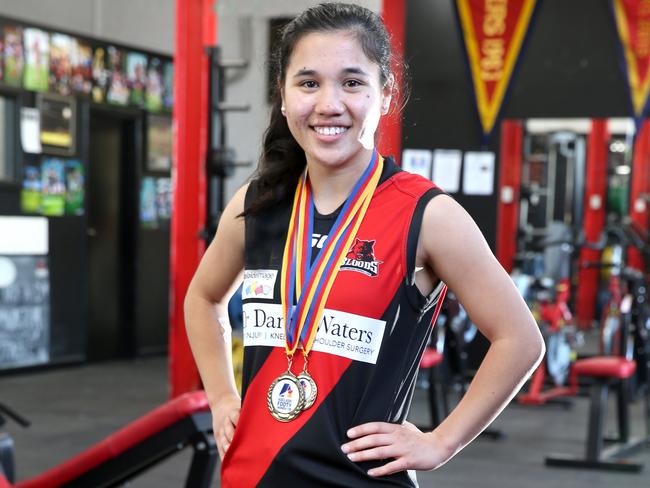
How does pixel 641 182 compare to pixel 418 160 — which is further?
pixel 641 182

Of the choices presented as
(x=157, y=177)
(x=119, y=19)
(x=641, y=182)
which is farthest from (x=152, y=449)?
(x=641, y=182)

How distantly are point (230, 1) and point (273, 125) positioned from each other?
Answer: 5.16 m

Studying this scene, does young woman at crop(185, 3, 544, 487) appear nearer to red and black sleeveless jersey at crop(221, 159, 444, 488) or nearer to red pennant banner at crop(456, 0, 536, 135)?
red and black sleeveless jersey at crop(221, 159, 444, 488)

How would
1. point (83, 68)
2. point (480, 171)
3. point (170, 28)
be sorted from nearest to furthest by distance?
1. point (480, 171)
2. point (83, 68)
3. point (170, 28)

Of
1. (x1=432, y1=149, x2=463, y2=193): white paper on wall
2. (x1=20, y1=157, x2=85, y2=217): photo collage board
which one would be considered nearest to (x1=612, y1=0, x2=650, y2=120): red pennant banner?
(x1=432, y1=149, x2=463, y2=193): white paper on wall

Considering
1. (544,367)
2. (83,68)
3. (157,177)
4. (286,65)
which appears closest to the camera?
(286,65)

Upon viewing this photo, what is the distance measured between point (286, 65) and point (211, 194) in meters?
4.81

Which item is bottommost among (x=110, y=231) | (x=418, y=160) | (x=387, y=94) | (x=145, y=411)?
(x=145, y=411)

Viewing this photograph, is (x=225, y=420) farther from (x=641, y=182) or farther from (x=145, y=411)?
(x=641, y=182)

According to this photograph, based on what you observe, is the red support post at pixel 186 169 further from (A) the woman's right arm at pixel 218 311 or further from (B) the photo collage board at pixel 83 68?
(A) the woman's right arm at pixel 218 311

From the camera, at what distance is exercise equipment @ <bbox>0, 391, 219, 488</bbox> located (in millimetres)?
2992

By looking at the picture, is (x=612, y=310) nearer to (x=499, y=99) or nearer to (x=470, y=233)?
(x=499, y=99)

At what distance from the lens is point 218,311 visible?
1.68 metres

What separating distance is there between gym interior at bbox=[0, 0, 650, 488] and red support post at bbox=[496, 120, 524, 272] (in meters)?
0.03
